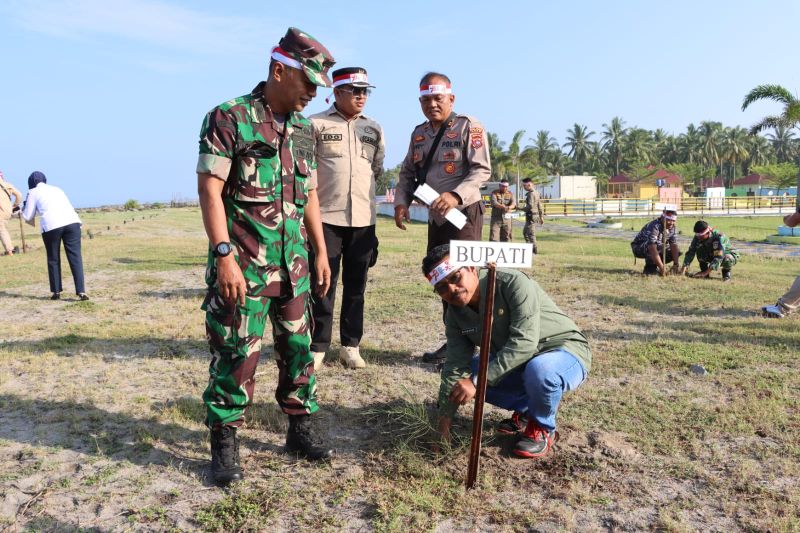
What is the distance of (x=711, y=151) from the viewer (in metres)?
79.5

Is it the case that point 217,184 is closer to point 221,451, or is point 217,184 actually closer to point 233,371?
point 233,371

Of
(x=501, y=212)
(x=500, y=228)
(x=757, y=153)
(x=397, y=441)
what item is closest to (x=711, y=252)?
(x=501, y=212)

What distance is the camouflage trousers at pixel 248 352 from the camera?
8.29 ft

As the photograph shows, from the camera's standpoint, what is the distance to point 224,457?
264 cm

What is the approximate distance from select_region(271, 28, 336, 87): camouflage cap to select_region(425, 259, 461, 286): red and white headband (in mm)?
933

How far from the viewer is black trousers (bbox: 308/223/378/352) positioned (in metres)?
4.14

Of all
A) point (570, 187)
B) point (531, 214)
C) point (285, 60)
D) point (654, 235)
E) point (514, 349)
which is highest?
point (570, 187)

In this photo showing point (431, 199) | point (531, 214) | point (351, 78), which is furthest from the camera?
Result: point (531, 214)

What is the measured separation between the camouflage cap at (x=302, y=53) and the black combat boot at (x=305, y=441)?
157cm

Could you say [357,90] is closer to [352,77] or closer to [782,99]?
[352,77]

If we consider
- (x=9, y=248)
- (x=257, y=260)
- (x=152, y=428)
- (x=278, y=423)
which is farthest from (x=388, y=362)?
(x=9, y=248)

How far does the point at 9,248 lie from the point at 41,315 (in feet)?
25.1

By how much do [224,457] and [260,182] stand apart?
4.03ft

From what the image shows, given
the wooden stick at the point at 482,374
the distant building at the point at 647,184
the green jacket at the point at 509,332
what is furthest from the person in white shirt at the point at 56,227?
the distant building at the point at 647,184
